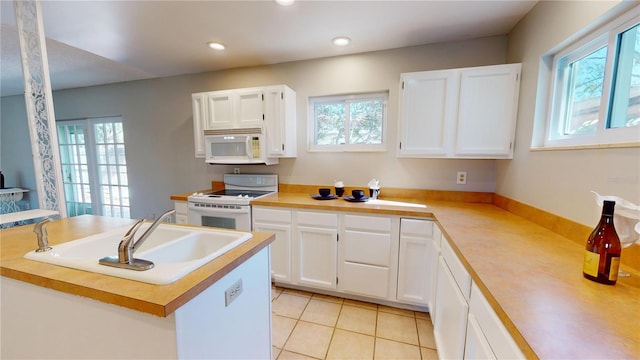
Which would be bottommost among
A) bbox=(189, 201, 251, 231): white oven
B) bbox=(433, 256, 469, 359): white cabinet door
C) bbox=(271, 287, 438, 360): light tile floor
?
bbox=(271, 287, 438, 360): light tile floor

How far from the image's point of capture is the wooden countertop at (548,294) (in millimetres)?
560

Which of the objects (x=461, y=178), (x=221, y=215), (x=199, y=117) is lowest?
(x=221, y=215)

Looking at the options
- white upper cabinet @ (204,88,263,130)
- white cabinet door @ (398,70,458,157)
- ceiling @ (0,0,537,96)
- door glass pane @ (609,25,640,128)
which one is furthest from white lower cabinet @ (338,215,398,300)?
ceiling @ (0,0,537,96)

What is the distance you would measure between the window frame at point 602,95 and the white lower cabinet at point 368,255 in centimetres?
115

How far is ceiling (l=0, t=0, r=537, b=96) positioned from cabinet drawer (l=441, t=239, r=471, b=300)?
164cm

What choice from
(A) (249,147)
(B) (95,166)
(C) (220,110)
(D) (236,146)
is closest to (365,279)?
(A) (249,147)

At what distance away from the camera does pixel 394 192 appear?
2449 mm

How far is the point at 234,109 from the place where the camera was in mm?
2547

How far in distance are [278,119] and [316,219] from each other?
1.09 m

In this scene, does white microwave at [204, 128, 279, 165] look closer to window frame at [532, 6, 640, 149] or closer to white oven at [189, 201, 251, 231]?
white oven at [189, 201, 251, 231]

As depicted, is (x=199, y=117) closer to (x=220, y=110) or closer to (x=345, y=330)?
(x=220, y=110)

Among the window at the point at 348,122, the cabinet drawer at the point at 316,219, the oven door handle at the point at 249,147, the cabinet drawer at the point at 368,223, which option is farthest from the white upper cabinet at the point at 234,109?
the cabinet drawer at the point at 368,223

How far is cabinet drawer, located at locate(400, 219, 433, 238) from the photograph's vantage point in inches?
72.1

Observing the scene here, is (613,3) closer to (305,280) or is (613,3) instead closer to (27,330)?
(305,280)
